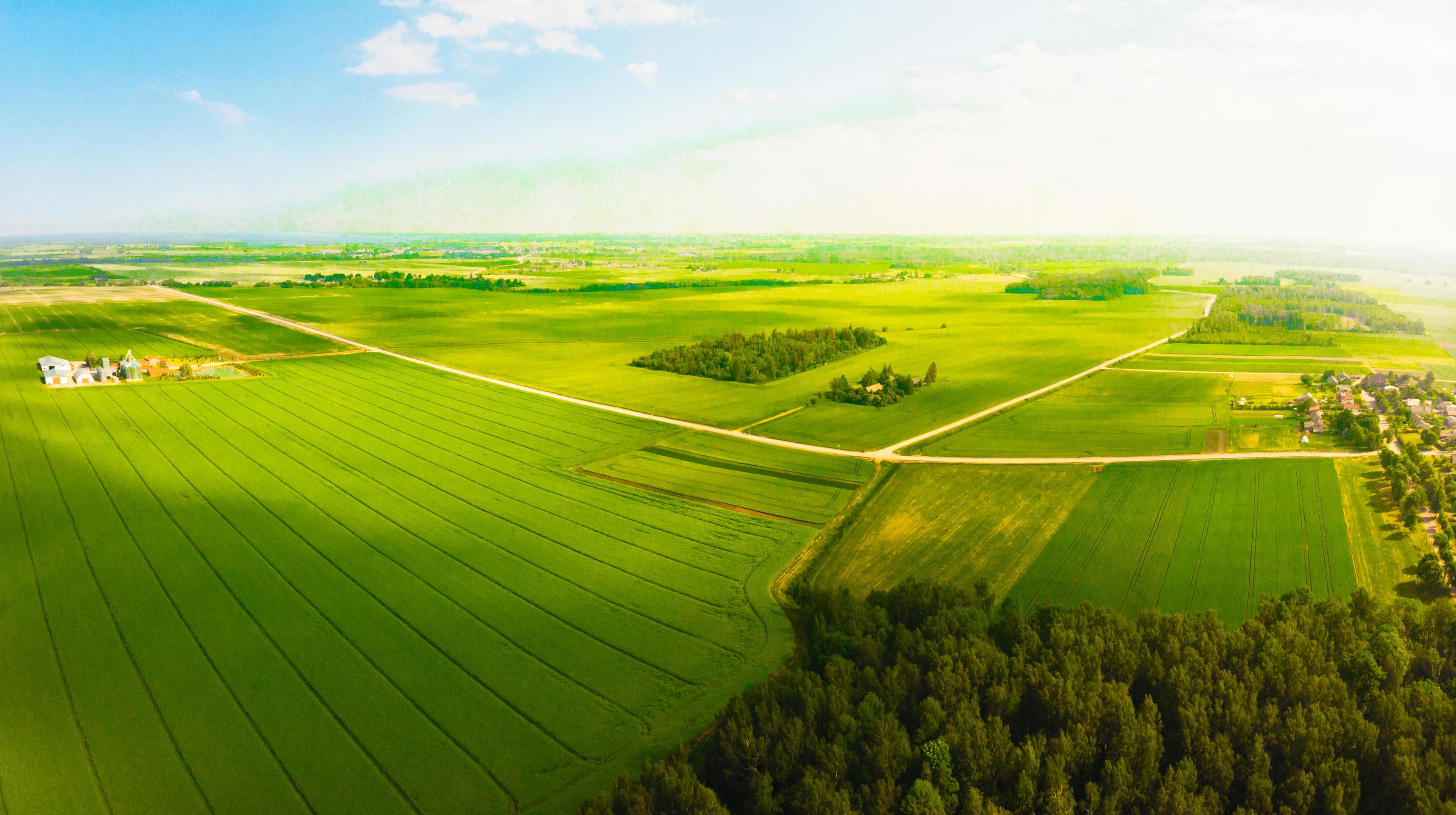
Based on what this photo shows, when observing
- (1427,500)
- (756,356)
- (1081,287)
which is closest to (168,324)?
(756,356)

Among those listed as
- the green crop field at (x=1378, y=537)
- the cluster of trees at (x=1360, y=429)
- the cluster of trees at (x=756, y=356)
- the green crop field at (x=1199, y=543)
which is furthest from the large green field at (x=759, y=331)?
the green crop field at (x=1378, y=537)

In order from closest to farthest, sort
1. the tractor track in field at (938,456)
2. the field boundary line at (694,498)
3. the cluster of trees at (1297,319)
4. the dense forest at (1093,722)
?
the dense forest at (1093,722), the field boundary line at (694,498), the tractor track in field at (938,456), the cluster of trees at (1297,319)

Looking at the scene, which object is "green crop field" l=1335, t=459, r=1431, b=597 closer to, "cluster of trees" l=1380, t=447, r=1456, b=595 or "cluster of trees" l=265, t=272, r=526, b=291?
"cluster of trees" l=1380, t=447, r=1456, b=595

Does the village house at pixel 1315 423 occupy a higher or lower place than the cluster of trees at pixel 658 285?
lower

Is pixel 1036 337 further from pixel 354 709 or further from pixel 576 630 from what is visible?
pixel 354 709

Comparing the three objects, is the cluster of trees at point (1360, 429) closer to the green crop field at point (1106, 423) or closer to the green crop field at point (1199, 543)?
the green crop field at point (1199, 543)

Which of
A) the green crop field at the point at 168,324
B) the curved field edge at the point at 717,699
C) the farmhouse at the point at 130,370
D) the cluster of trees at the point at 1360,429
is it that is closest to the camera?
the curved field edge at the point at 717,699

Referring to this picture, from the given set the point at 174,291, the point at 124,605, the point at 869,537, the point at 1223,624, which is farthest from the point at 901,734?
the point at 174,291

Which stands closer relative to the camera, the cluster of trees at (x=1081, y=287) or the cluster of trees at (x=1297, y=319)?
the cluster of trees at (x=1297, y=319)
